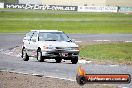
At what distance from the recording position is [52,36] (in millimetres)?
19344

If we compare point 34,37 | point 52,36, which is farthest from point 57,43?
point 34,37

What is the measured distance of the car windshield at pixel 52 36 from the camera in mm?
18827

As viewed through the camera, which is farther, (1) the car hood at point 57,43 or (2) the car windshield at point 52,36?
(2) the car windshield at point 52,36

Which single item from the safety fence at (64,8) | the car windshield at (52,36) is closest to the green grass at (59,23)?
the safety fence at (64,8)

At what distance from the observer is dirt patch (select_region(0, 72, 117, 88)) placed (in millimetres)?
13250

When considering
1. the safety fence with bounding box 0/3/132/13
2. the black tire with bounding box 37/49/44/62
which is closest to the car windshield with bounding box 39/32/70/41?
the black tire with bounding box 37/49/44/62

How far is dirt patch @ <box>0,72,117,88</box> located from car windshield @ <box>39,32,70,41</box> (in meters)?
3.10

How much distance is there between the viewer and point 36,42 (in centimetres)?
1894

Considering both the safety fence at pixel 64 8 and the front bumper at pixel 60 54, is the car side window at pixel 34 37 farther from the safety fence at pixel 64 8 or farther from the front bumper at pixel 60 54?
the safety fence at pixel 64 8

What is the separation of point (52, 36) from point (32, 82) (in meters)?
5.40

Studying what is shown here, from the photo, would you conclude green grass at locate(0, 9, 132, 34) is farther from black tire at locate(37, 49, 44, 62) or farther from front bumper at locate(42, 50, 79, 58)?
front bumper at locate(42, 50, 79, 58)

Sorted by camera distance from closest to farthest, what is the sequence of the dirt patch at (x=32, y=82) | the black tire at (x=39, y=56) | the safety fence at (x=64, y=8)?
the dirt patch at (x=32, y=82), the black tire at (x=39, y=56), the safety fence at (x=64, y=8)

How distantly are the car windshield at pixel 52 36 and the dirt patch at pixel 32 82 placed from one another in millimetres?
3097

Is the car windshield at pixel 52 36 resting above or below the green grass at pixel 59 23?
above
